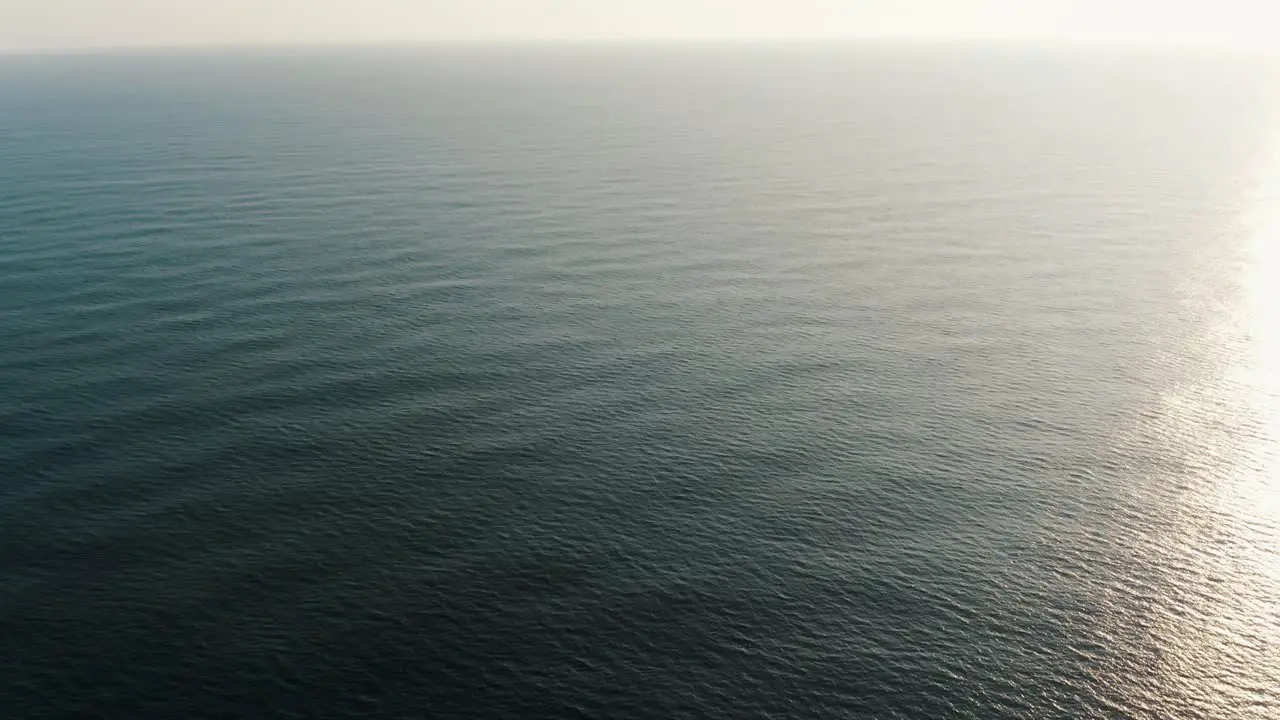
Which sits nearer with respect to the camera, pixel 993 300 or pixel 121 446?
pixel 121 446

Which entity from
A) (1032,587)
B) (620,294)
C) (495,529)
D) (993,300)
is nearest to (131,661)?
(495,529)

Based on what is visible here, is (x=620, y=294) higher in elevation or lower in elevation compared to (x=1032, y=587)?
higher

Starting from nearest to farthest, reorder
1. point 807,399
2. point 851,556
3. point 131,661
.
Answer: point 131,661, point 851,556, point 807,399

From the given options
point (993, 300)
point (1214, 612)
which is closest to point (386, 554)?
point (1214, 612)

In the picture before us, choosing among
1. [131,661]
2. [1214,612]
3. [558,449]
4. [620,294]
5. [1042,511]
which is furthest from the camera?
[620,294]

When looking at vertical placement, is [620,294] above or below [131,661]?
above

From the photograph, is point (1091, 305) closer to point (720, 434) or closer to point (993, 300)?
point (993, 300)

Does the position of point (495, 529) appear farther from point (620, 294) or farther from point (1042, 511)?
point (620, 294)

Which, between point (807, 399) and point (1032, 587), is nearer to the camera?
point (1032, 587)

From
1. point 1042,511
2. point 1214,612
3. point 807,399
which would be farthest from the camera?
point 807,399
